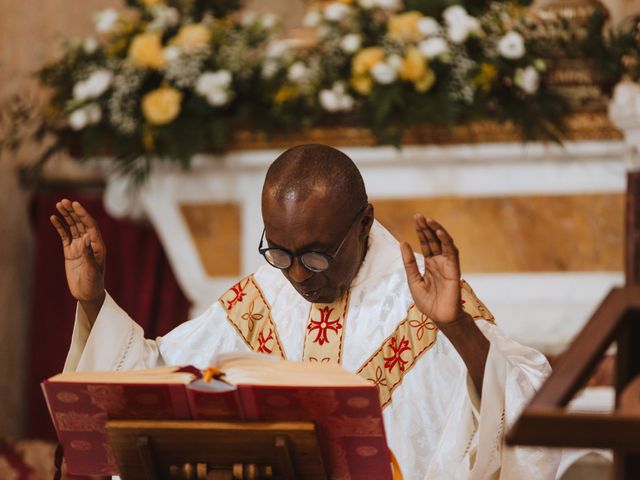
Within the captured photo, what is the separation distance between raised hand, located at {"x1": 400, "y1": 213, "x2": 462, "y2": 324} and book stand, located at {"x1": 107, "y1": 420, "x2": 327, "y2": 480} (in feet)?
→ 1.87

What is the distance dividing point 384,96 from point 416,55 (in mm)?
252

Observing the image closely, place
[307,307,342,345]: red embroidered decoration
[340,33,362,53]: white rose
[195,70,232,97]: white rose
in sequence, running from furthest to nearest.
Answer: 1. [195,70,232,97]: white rose
2. [340,33,362,53]: white rose
3. [307,307,342,345]: red embroidered decoration

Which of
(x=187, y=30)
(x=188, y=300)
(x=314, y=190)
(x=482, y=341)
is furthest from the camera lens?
(x=188, y=300)

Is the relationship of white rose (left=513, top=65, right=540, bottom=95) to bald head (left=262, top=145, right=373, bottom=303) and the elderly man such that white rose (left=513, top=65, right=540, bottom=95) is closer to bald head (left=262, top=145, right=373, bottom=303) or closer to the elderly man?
the elderly man

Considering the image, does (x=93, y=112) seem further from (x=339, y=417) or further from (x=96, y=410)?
(x=339, y=417)

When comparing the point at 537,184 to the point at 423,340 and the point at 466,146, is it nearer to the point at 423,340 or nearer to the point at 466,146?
the point at 466,146

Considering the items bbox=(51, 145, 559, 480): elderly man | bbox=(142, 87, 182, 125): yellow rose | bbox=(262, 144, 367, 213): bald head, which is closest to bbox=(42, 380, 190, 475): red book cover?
bbox=(51, 145, 559, 480): elderly man

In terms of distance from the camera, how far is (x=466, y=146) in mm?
6273

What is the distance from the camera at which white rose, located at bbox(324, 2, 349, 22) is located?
6.34 metres

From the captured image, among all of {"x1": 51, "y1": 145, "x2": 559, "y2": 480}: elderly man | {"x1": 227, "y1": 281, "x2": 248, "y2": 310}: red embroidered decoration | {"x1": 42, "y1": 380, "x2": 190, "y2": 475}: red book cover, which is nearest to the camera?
{"x1": 42, "y1": 380, "x2": 190, "y2": 475}: red book cover

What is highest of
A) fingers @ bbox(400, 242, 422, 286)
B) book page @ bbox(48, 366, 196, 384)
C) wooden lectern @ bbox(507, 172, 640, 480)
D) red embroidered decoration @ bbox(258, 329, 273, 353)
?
wooden lectern @ bbox(507, 172, 640, 480)

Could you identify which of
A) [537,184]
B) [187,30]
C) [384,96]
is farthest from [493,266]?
[187,30]

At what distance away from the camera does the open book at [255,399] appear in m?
3.11

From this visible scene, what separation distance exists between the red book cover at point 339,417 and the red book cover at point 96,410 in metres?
0.22
